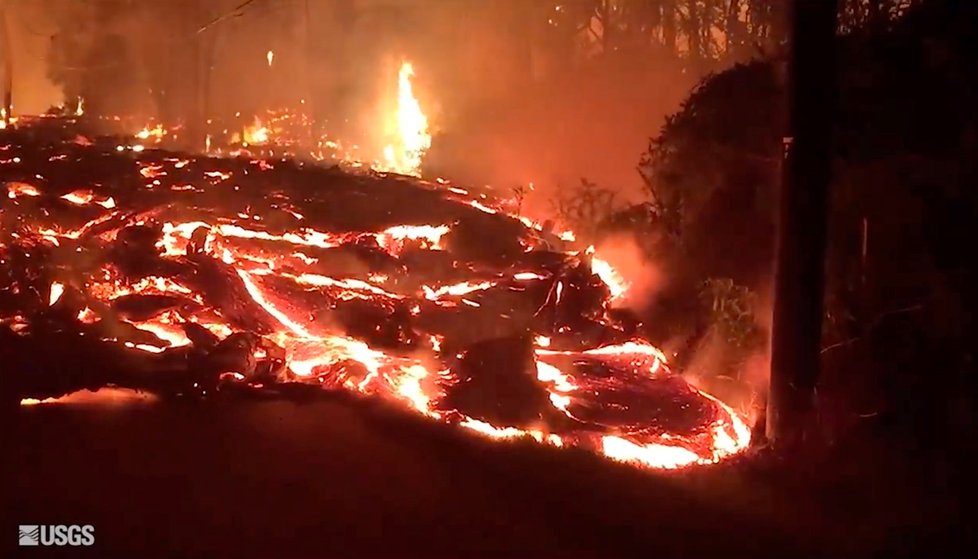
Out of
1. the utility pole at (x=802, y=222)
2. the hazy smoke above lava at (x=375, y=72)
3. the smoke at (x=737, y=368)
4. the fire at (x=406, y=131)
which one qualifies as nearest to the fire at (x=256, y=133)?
the hazy smoke above lava at (x=375, y=72)

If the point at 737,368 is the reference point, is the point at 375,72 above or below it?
above

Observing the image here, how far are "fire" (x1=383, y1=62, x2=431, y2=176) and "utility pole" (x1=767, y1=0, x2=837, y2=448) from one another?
9.81 meters

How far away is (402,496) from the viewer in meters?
5.14

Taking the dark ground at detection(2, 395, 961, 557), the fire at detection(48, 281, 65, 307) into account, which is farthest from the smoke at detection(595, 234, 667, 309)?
the fire at detection(48, 281, 65, 307)

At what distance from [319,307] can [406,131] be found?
8.86 meters

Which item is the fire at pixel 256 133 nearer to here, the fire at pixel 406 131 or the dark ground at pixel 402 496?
the fire at pixel 406 131

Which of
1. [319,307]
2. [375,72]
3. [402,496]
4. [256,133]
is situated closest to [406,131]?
[375,72]

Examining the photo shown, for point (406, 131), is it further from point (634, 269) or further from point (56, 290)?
point (56, 290)

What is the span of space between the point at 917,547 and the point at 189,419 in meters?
4.59

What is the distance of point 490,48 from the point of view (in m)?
15.1

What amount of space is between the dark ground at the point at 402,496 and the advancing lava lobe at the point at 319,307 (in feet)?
1.34

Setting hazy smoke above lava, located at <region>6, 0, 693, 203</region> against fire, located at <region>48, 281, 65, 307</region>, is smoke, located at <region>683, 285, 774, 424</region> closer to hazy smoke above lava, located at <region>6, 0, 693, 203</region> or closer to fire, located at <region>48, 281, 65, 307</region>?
fire, located at <region>48, 281, 65, 307</region>

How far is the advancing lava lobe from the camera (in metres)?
6.30

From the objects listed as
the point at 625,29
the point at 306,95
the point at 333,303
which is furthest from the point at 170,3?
the point at 333,303
